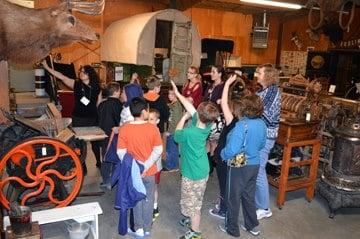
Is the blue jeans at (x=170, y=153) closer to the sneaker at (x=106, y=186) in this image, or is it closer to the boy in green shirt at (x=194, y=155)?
the sneaker at (x=106, y=186)

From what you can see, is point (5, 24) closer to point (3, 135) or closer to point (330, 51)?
point (3, 135)

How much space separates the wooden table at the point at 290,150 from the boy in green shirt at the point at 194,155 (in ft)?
4.48

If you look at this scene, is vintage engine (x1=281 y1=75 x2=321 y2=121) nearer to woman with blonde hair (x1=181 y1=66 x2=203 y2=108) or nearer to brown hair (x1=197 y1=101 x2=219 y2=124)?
woman with blonde hair (x1=181 y1=66 x2=203 y2=108)

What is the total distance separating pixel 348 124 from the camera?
13.3 feet

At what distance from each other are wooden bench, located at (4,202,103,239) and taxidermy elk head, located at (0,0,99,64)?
150 cm

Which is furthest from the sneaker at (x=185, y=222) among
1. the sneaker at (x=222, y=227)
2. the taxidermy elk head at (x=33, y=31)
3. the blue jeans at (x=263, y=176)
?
the taxidermy elk head at (x=33, y=31)

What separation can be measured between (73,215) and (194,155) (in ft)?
3.98

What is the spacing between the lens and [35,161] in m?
3.22

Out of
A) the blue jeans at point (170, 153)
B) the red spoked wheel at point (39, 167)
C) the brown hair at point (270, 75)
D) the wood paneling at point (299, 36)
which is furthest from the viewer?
the wood paneling at point (299, 36)

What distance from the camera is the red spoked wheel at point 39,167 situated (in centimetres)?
314

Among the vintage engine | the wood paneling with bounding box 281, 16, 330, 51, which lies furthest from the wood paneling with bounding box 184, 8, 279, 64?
the vintage engine

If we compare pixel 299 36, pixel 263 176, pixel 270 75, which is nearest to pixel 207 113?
pixel 270 75

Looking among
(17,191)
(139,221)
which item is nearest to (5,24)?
(17,191)

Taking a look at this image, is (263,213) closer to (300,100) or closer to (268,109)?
(268,109)
